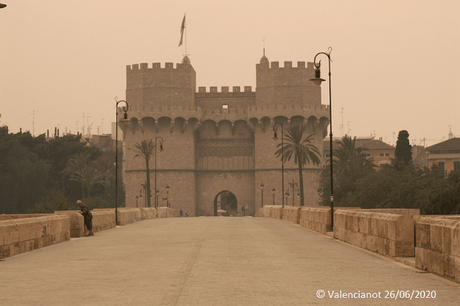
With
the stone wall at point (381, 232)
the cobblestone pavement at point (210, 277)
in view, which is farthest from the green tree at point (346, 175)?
the cobblestone pavement at point (210, 277)

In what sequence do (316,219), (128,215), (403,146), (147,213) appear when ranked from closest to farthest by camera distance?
(316,219)
(128,215)
(147,213)
(403,146)

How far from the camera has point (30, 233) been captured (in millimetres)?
15367

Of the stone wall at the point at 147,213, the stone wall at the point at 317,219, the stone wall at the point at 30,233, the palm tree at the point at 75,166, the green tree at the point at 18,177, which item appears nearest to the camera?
the stone wall at the point at 30,233

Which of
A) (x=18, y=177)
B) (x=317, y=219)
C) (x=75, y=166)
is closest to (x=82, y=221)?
(x=317, y=219)

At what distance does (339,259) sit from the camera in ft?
41.5

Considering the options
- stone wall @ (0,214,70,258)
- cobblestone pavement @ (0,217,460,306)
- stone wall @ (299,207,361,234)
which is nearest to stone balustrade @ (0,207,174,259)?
stone wall @ (0,214,70,258)

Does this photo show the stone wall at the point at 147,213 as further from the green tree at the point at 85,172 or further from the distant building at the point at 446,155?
the distant building at the point at 446,155

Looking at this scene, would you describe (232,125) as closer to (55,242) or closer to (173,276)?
(55,242)

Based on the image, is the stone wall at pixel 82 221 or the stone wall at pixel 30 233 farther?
the stone wall at pixel 82 221

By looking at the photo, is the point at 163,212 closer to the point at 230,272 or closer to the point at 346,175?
the point at 346,175

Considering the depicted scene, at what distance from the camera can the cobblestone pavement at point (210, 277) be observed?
790 centimetres

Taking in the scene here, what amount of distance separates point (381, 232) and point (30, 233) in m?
8.34

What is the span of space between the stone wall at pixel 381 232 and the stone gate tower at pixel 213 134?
54672 millimetres

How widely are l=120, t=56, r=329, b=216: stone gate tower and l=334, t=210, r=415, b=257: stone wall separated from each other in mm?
54672
